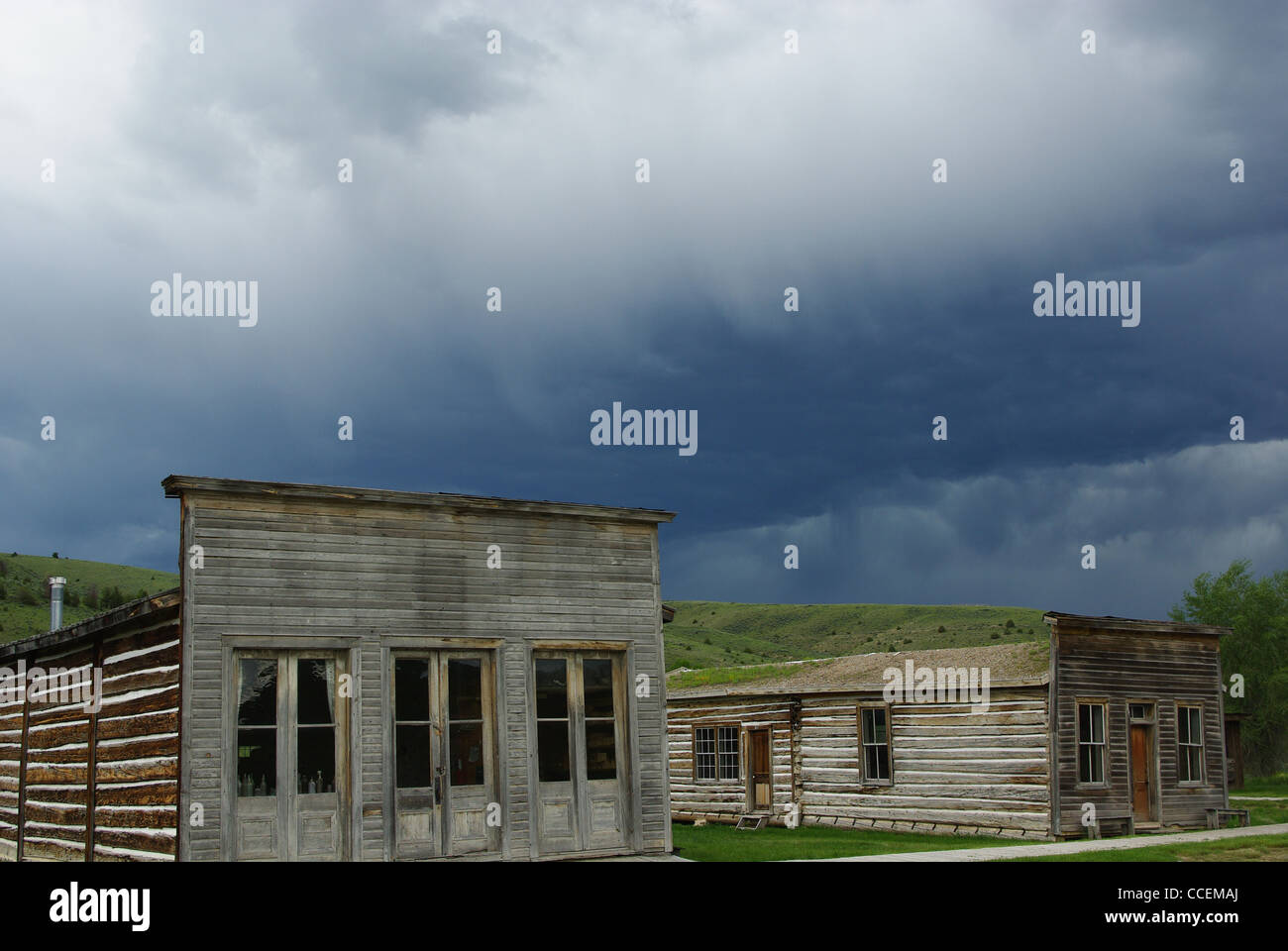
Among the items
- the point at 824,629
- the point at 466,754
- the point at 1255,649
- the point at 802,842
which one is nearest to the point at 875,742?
the point at 802,842

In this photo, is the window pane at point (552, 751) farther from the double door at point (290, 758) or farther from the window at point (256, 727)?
the window at point (256, 727)

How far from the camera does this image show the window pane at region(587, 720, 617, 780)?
18.9 metres

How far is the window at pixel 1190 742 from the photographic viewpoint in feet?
96.5

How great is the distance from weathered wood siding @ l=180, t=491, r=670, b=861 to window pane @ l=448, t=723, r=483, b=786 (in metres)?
0.35

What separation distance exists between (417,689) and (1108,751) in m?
17.1

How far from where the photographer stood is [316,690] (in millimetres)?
16859

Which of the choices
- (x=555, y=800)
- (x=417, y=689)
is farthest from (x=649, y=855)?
(x=417, y=689)

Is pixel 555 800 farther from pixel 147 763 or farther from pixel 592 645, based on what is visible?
pixel 147 763

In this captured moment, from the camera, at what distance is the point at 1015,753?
1057 inches

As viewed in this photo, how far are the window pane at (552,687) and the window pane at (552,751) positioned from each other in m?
0.12

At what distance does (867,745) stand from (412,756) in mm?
15657

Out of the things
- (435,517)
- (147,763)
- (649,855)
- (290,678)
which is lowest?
(649,855)

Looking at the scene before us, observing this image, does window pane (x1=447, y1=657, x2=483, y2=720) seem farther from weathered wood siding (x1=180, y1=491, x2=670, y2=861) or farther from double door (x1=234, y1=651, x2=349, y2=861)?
double door (x1=234, y1=651, x2=349, y2=861)

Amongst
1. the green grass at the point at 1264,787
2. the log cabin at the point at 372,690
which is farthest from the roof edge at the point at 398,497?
the green grass at the point at 1264,787
